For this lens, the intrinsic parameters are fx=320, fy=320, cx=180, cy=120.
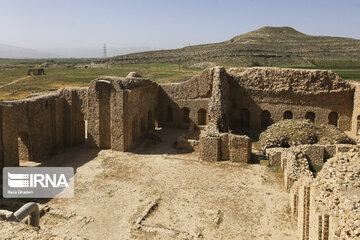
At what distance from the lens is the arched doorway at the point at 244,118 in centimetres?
2619

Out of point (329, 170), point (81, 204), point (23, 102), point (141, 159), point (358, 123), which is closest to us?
point (329, 170)

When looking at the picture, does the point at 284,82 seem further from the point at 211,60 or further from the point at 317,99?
the point at 211,60

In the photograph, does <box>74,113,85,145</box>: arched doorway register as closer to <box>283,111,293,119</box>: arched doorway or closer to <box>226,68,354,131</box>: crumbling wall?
<box>226,68,354,131</box>: crumbling wall

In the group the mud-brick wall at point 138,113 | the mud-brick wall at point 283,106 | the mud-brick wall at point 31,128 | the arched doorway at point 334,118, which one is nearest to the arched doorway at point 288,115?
the mud-brick wall at point 283,106

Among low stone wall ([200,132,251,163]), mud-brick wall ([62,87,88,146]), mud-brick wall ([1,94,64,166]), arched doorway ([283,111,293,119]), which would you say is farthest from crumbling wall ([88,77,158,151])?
arched doorway ([283,111,293,119])

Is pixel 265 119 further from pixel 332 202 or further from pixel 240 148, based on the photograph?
pixel 332 202

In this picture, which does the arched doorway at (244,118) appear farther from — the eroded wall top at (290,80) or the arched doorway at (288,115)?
the arched doorway at (288,115)

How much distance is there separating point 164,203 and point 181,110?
13.5 metres

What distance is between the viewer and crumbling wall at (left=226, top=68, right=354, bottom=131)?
78.1ft

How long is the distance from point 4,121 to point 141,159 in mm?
7557

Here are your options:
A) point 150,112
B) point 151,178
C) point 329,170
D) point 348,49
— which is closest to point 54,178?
point 151,178

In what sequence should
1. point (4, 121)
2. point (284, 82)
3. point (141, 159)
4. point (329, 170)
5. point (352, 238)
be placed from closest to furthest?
point (352, 238), point (329, 170), point (4, 121), point (141, 159), point (284, 82)

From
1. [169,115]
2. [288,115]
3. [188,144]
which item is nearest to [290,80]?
[288,115]

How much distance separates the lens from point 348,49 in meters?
68.4
